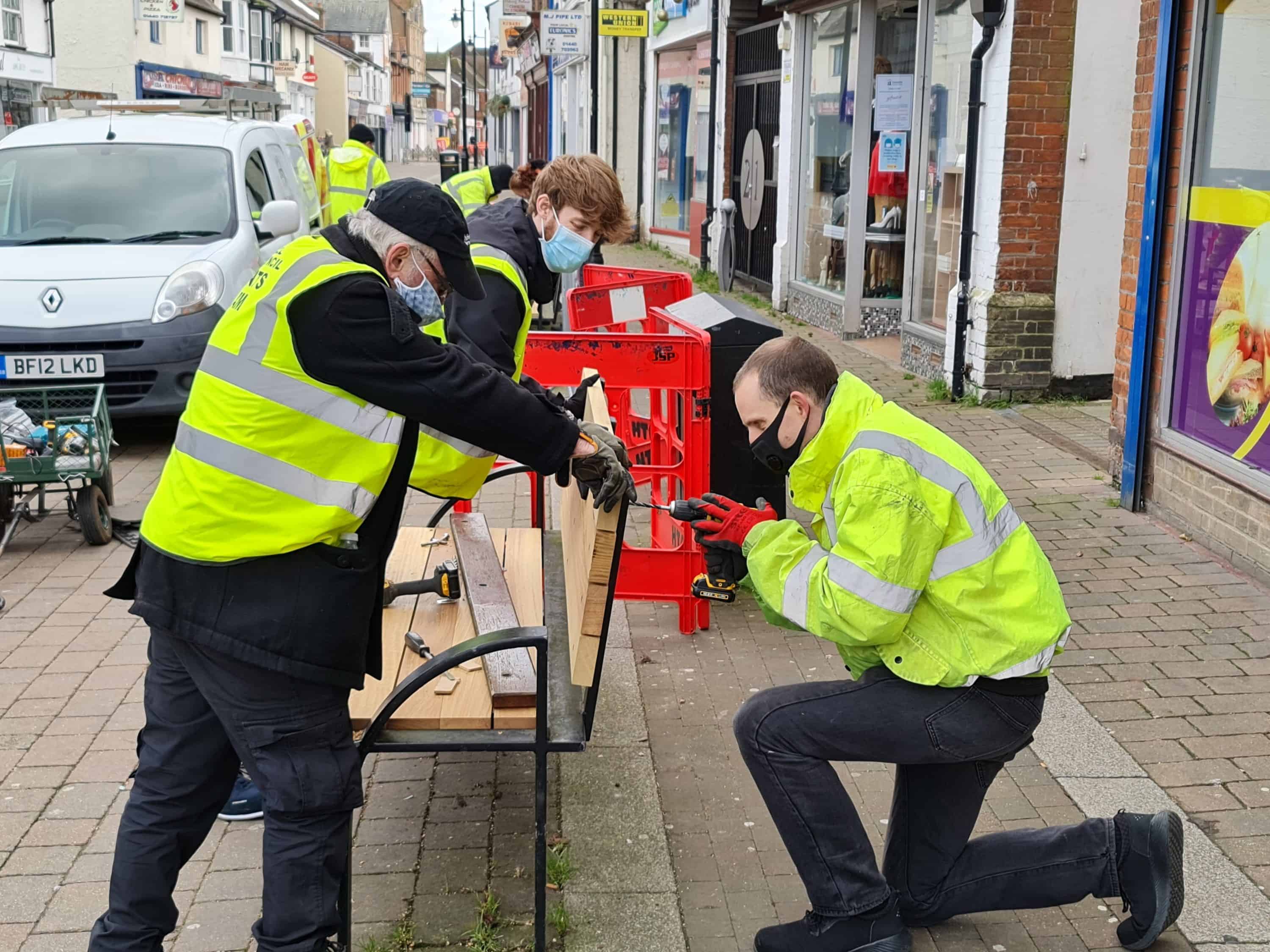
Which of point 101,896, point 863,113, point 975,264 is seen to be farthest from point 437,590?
point 863,113

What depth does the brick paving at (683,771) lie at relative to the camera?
11.4 ft

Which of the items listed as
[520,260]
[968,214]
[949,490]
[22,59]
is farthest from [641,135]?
[949,490]

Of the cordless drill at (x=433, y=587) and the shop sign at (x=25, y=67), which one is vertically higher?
the shop sign at (x=25, y=67)

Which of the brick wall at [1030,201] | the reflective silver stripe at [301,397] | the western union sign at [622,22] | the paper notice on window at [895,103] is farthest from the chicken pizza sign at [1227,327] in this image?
the western union sign at [622,22]

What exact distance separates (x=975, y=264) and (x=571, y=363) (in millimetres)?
5113

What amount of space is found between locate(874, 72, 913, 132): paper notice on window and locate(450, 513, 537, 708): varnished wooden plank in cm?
786

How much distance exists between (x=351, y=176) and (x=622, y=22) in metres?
9.09

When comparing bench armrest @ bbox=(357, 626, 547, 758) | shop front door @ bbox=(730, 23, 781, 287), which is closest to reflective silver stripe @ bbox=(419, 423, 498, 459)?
bench armrest @ bbox=(357, 626, 547, 758)

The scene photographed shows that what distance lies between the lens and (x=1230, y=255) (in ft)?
20.5

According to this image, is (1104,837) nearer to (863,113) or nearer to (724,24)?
(863,113)

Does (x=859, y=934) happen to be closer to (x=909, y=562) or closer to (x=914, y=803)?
(x=914, y=803)

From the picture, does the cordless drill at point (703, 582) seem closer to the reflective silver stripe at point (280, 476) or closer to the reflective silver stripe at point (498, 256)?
the reflective silver stripe at point (280, 476)

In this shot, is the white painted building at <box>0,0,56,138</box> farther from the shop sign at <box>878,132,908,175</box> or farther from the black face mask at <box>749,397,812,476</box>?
the black face mask at <box>749,397,812,476</box>

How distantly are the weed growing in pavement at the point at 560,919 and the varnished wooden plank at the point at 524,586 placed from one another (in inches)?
21.5
